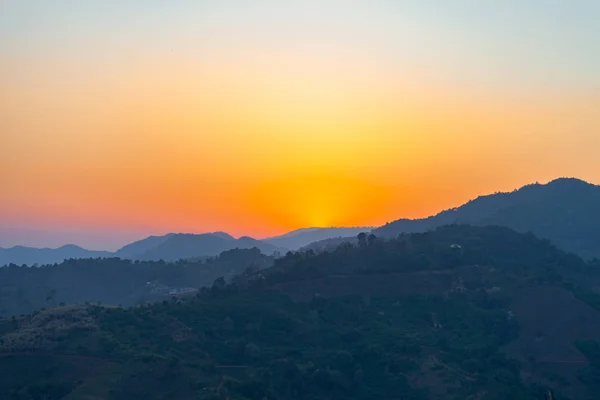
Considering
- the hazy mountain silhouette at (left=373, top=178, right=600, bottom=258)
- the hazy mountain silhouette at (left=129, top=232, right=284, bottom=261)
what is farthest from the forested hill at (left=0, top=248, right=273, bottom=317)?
the hazy mountain silhouette at (left=129, top=232, right=284, bottom=261)

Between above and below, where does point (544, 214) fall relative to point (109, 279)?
above

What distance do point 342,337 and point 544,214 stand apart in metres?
73.4

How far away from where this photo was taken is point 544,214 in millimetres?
114312

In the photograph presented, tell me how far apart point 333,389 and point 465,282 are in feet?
82.0

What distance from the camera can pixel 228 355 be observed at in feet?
150

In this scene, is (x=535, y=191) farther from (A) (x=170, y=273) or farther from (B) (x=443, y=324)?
(B) (x=443, y=324)

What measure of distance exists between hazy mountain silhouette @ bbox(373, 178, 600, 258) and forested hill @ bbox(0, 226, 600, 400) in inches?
1510

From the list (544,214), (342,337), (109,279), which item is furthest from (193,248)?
(342,337)

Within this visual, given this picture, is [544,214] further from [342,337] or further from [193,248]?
[193,248]

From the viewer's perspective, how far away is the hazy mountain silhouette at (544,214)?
106 m

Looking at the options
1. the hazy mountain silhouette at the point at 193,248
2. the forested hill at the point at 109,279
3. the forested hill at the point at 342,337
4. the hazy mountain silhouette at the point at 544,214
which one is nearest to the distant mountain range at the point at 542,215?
the hazy mountain silhouette at the point at 544,214

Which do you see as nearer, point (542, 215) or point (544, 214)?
point (542, 215)

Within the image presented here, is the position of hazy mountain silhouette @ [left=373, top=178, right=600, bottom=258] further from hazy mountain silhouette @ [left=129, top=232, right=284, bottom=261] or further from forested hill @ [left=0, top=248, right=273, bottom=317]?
hazy mountain silhouette @ [left=129, top=232, right=284, bottom=261]

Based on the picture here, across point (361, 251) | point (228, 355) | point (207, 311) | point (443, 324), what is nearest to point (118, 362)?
Result: point (228, 355)
